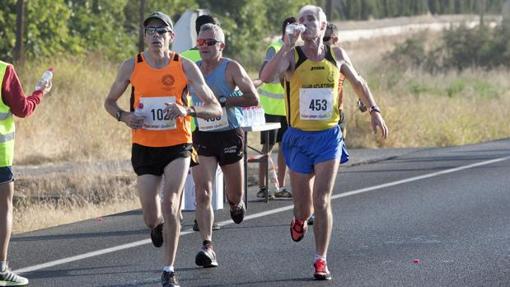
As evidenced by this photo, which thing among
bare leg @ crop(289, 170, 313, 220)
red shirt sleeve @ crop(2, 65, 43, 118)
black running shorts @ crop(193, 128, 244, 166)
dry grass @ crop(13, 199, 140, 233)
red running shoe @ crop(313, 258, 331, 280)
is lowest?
dry grass @ crop(13, 199, 140, 233)

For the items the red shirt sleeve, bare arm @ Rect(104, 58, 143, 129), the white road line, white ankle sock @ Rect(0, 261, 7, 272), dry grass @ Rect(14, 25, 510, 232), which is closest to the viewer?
bare arm @ Rect(104, 58, 143, 129)

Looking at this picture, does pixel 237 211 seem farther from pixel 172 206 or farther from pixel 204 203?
pixel 172 206

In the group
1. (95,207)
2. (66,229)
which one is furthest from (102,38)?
(66,229)

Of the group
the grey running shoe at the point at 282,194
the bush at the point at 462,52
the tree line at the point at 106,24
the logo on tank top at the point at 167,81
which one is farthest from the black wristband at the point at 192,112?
the bush at the point at 462,52

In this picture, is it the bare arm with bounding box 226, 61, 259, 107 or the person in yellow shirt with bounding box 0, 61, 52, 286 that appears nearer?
the person in yellow shirt with bounding box 0, 61, 52, 286

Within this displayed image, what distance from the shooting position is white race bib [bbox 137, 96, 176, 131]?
A: 923 centimetres

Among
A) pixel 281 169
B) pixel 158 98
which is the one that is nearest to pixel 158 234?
pixel 158 98

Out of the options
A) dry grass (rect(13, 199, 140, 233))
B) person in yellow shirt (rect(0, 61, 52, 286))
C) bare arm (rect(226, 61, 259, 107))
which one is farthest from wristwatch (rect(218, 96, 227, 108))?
dry grass (rect(13, 199, 140, 233))

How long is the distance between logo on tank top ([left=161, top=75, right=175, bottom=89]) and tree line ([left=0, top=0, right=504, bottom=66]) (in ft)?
59.1

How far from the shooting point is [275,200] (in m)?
14.9

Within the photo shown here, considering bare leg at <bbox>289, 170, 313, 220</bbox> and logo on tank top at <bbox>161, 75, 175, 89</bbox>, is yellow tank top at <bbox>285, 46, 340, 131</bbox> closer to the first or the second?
bare leg at <bbox>289, 170, 313, 220</bbox>

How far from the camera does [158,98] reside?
9.25 meters

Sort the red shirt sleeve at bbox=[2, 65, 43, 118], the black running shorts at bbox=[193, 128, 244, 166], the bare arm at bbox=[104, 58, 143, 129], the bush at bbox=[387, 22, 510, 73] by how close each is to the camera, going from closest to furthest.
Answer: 1. the bare arm at bbox=[104, 58, 143, 129]
2. the red shirt sleeve at bbox=[2, 65, 43, 118]
3. the black running shorts at bbox=[193, 128, 244, 166]
4. the bush at bbox=[387, 22, 510, 73]

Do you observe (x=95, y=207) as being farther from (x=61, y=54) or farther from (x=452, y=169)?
(x=61, y=54)
